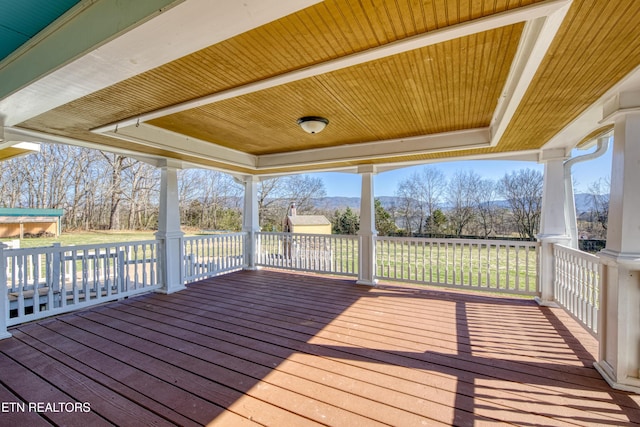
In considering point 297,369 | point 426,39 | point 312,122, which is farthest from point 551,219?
point 297,369

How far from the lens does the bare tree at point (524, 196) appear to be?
33.8 ft

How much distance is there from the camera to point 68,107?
2.63 meters

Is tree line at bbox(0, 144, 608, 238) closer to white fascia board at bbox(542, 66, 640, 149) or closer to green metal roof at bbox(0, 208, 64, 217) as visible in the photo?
green metal roof at bbox(0, 208, 64, 217)

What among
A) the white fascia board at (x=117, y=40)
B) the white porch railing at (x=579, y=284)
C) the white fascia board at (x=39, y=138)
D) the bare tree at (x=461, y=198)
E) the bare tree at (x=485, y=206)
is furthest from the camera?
the bare tree at (x=461, y=198)

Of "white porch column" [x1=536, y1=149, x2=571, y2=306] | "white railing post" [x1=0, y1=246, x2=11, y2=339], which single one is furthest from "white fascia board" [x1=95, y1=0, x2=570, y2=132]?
"white porch column" [x1=536, y1=149, x2=571, y2=306]

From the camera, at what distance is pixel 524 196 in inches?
423

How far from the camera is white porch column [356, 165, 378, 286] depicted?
5238 millimetres

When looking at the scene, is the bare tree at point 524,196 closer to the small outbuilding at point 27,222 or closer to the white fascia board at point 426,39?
the white fascia board at point 426,39

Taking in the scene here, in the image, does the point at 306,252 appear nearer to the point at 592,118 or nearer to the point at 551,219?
the point at 551,219

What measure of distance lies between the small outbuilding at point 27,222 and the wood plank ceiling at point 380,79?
8.80 meters

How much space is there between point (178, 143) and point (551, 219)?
217 inches

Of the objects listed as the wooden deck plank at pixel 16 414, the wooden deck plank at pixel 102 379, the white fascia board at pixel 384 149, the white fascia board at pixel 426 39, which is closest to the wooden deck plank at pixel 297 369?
the wooden deck plank at pixel 102 379

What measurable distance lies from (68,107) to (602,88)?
4539 millimetres

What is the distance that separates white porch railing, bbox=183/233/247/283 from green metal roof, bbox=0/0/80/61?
3.73 metres
